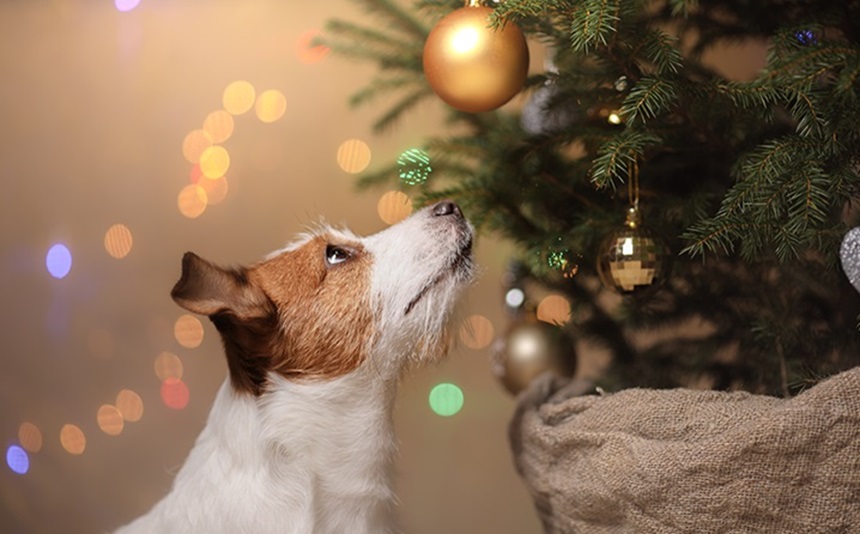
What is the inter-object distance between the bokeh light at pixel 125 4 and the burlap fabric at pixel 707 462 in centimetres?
175

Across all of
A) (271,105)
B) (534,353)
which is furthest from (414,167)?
(271,105)

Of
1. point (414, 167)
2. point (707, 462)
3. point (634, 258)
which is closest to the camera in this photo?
point (707, 462)

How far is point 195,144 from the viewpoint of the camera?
8.12ft

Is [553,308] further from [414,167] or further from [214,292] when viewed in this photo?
[214,292]

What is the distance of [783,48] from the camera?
1.30m

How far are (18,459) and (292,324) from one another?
1.50 m

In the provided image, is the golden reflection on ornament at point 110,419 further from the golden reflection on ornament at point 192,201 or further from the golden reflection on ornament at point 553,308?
the golden reflection on ornament at point 553,308

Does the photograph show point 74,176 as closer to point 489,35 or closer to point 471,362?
point 471,362

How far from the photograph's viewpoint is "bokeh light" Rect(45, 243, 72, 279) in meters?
2.40

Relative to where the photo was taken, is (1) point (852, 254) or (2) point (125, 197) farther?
(2) point (125, 197)

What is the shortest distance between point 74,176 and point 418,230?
4.97ft

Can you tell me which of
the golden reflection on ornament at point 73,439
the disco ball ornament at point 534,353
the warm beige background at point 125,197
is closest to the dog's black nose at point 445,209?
the disco ball ornament at point 534,353

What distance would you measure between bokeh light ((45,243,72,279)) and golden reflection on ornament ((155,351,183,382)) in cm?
34

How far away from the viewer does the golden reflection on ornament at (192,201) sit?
247 cm
